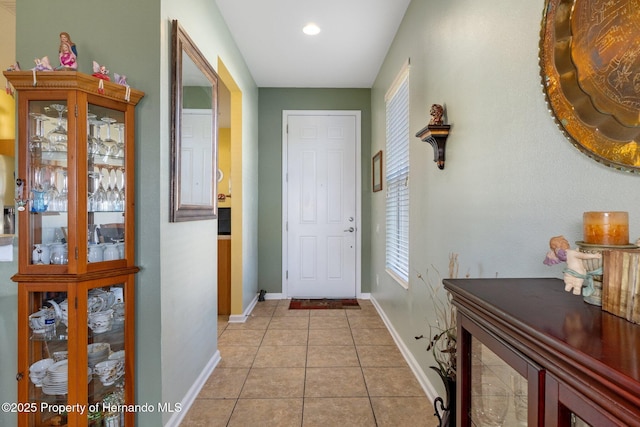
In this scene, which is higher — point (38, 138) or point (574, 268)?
point (38, 138)

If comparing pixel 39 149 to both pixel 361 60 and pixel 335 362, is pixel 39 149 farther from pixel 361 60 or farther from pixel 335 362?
pixel 361 60

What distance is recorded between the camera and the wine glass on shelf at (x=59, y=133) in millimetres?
1528

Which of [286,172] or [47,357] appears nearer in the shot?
[47,357]

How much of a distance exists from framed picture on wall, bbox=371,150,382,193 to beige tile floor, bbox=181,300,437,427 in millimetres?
1533

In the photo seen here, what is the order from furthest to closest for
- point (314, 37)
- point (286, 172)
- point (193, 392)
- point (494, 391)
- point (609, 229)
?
point (286, 172)
point (314, 37)
point (193, 392)
point (494, 391)
point (609, 229)

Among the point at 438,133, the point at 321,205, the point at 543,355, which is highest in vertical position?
the point at 438,133

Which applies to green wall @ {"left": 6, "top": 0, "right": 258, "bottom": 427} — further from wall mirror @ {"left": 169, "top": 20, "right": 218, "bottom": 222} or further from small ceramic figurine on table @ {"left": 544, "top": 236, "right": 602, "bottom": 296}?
small ceramic figurine on table @ {"left": 544, "top": 236, "right": 602, "bottom": 296}

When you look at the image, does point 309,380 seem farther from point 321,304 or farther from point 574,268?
point 574,268

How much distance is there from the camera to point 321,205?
4.45 metres

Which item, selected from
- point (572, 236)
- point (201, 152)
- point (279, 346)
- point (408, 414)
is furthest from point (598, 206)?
point (279, 346)

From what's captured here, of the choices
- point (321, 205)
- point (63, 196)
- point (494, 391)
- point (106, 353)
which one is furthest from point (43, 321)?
point (321, 205)

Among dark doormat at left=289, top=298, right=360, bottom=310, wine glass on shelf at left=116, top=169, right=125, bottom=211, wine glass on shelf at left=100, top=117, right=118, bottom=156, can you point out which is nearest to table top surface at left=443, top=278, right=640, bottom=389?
wine glass on shelf at left=116, top=169, right=125, bottom=211

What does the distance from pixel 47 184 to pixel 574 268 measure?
80.9 inches

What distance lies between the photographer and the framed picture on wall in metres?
3.78
